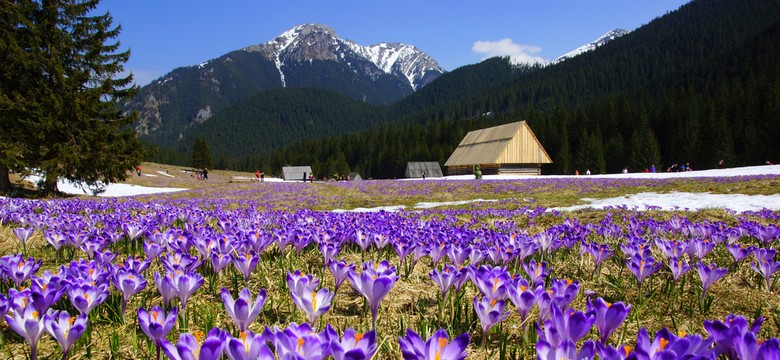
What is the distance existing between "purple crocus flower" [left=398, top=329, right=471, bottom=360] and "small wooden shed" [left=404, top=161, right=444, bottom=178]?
275ft

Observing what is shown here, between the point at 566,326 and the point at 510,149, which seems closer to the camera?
the point at 566,326

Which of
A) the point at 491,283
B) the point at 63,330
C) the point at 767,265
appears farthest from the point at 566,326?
the point at 767,265

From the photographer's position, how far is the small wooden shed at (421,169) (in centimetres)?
8612

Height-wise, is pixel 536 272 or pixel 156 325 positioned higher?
pixel 156 325

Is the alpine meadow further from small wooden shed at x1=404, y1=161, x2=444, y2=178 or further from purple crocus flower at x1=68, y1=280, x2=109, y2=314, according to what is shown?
small wooden shed at x1=404, y1=161, x2=444, y2=178

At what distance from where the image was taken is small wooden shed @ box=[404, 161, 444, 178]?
3391 inches

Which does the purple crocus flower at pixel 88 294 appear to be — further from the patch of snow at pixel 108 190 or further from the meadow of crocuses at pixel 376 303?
the patch of snow at pixel 108 190

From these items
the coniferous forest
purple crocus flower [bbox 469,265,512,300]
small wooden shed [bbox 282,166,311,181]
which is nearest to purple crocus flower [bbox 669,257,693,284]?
purple crocus flower [bbox 469,265,512,300]

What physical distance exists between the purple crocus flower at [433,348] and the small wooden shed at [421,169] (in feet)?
275

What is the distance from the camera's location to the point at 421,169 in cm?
8706

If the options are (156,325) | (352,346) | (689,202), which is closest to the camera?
(352,346)

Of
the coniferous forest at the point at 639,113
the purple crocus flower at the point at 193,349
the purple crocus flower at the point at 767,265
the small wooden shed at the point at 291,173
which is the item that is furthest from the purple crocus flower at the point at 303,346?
the small wooden shed at the point at 291,173

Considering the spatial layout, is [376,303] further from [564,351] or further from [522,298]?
[564,351]

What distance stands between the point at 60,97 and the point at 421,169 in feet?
233
